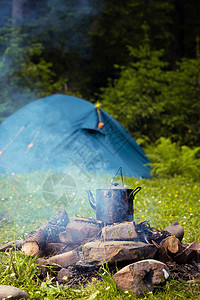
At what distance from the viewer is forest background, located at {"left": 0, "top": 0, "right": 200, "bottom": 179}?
317 inches

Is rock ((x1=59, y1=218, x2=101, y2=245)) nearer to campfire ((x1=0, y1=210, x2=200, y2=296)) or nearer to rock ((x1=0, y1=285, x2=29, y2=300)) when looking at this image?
campfire ((x1=0, y1=210, x2=200, y2=296))

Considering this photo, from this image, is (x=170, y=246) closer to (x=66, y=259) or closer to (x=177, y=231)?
(x=177, y=231)

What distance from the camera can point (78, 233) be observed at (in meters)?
2.38

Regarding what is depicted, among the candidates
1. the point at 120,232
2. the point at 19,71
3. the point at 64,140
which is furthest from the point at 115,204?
the point at 19,71

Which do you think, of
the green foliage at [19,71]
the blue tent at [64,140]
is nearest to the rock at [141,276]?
the blue tent at [64,140]

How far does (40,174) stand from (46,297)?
363 cm

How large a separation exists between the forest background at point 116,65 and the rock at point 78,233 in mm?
4241

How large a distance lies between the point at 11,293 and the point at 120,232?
32.4 inches

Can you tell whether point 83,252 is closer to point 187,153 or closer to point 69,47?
point 187,153

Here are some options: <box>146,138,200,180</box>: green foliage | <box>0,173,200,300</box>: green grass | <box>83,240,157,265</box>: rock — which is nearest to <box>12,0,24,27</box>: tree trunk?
<box>0,173,200,300</box>: green grass

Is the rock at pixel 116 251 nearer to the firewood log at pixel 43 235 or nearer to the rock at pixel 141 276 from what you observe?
the rock at pixel 141 276

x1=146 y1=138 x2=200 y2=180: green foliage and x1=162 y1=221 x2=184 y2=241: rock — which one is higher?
x1=162 y1=221 x2=184 y2=241: rock

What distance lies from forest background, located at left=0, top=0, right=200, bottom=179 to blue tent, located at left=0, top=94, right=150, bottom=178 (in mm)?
1082

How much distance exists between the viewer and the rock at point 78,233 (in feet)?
7.82
